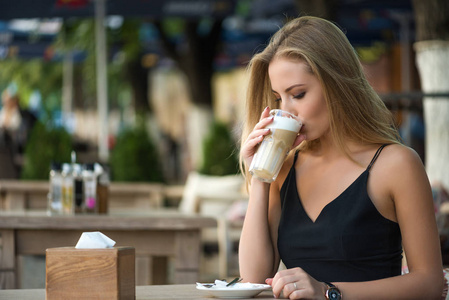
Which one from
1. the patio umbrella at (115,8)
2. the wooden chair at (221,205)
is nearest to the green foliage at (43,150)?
the patio umbrella at (115,8)

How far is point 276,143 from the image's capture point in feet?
7.49

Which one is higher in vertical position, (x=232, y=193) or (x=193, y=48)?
(x=193, y=48)

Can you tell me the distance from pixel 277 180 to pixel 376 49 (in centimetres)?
1538

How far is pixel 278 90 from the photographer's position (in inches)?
92.1

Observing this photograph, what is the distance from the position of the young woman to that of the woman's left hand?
17 centimetres

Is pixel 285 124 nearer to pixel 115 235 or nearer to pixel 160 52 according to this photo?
pixel 115 235

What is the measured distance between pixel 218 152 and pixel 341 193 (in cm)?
933

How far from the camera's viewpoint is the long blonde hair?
7.67 feet

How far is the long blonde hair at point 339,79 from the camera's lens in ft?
7.67

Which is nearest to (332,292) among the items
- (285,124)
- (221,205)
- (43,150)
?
(285,124)

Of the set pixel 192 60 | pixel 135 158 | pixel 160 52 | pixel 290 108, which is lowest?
pixel 290 108

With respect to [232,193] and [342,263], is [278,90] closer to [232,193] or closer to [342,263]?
[342,263]

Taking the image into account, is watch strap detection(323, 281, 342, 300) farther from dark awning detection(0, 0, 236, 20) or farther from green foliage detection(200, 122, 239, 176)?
green foliage detection(200, 122, 239, 176)

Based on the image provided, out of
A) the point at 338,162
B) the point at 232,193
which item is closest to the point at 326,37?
the point at 338,162
